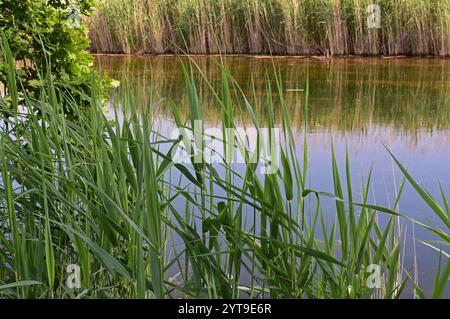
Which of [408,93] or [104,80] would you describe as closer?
[104,80]

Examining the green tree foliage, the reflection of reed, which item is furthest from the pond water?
the green tree foliage

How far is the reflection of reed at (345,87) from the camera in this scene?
5223 millimetres

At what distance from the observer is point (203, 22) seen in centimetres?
906

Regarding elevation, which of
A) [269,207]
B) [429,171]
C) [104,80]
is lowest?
[429,171]

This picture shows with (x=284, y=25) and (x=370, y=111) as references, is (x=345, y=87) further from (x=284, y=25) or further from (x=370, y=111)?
(x=284, y=25)

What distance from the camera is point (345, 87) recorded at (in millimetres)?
6668

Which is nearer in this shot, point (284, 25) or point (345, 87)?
point (345, 87)

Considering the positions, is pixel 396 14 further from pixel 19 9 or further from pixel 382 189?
pixel 19 9

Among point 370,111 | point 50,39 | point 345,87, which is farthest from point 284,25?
point 50,39

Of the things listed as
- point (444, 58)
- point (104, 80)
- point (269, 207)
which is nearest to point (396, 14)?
point (444, 58)

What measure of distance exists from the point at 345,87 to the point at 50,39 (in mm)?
3934

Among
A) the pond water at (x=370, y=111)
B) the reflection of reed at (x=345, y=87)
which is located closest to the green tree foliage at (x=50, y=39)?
the pond water at (x=370, y=111)

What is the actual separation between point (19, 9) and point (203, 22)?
610cm

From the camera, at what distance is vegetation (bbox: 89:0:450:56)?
879 cm
